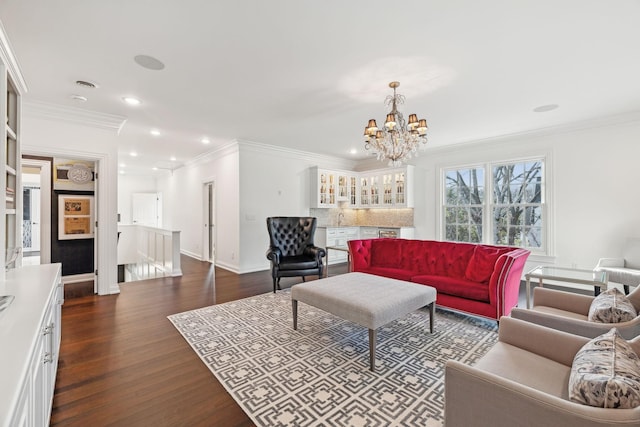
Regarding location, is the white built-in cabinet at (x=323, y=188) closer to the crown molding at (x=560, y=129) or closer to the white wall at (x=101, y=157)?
the crown molding at (x=560, y=129)

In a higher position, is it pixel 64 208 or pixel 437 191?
pixel 437 191

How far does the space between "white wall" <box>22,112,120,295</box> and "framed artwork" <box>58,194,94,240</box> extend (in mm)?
1202

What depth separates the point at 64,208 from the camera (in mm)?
4902

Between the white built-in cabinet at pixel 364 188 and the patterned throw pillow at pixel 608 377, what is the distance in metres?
5.46

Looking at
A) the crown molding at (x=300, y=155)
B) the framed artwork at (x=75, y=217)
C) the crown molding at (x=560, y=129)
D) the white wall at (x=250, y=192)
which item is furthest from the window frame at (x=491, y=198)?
the framed artwork at (x=75, y=217)

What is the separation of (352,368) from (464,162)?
511 cm

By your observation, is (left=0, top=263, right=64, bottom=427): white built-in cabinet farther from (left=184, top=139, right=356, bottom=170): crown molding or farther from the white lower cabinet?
the white lower cabinet

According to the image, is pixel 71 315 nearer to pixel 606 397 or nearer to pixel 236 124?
pixel 236 124

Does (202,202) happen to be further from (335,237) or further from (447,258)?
(447,258)

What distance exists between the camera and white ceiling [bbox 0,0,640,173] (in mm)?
2053

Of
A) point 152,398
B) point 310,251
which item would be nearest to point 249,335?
point 152,398

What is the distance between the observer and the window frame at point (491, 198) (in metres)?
4.89

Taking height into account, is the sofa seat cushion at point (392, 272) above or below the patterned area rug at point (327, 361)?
above

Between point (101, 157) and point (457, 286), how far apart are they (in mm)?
5205
